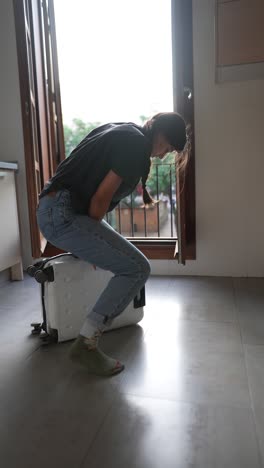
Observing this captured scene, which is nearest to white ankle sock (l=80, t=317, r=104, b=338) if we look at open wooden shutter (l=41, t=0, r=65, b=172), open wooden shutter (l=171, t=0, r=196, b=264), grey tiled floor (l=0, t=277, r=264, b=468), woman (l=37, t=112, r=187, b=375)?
woman (l=37, t=112, r=187, b=375)

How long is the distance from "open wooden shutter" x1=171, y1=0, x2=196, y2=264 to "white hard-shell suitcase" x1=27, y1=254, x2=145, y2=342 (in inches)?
31.7

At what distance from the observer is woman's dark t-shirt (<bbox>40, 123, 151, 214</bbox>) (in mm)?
1235

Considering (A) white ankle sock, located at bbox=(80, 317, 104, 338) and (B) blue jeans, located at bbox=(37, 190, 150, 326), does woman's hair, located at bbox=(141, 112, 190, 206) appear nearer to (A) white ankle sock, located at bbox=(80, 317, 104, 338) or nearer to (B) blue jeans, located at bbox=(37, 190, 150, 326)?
(B) blue jeans, located at bbox=(37, 190, 150, 326)

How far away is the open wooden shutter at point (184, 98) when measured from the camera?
6.84ft

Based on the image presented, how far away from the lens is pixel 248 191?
245 cm

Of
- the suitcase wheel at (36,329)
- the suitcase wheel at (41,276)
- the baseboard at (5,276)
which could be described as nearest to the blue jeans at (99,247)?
the suitcase wheel at (41,276)

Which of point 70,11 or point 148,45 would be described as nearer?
point 70,11

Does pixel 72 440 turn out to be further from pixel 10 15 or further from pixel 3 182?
pixel 10 15

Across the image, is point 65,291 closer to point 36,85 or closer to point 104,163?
point 104,163

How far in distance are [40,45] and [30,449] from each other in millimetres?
2488

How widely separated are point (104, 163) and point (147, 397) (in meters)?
0.80

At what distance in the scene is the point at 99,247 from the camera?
1344 millimetres

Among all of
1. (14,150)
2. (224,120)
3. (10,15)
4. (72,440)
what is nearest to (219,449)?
(72,440)

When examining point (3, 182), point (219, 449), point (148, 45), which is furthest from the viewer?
point (148, 45)
